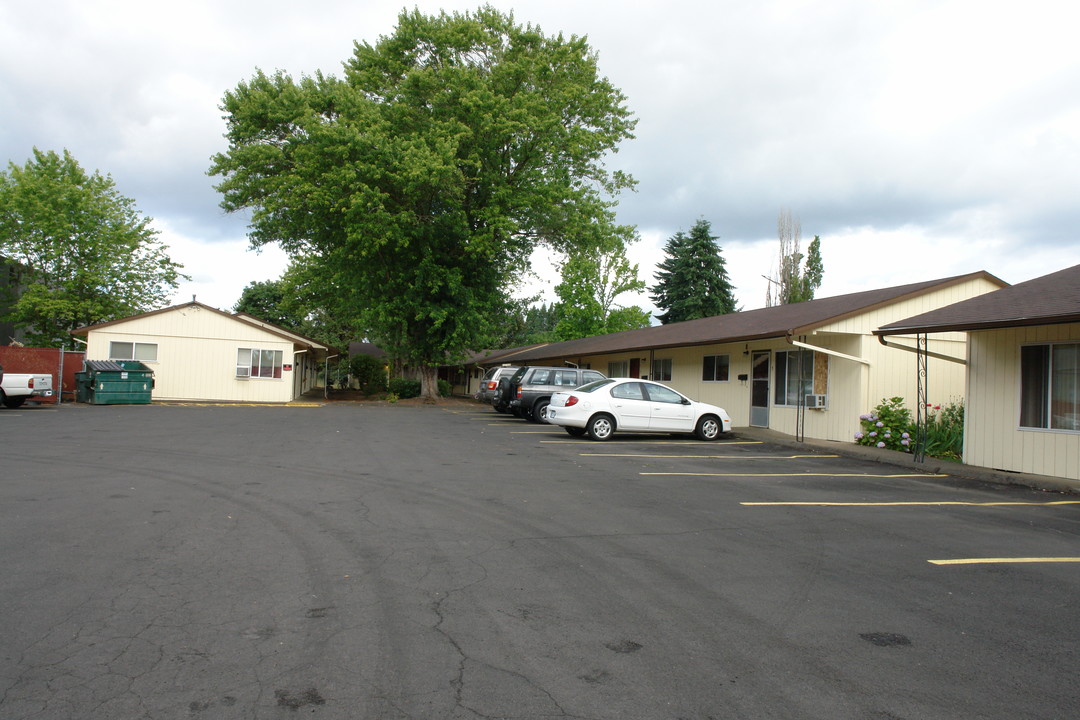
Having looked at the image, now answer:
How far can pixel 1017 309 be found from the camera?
36.0 ft

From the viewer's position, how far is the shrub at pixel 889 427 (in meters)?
14.7

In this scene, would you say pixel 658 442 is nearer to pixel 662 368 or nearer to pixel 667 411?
pixel 667 411

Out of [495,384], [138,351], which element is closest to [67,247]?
[138,351]

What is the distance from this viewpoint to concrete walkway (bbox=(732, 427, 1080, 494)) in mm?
10672

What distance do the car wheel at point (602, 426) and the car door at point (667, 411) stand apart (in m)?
1.00

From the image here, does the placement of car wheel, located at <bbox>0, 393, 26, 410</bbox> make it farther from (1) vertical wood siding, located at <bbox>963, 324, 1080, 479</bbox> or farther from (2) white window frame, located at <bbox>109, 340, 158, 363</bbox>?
(1) vertical wood siding, located at <bbox>963, 324, 1080, 479</bbox>

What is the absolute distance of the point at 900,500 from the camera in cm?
916

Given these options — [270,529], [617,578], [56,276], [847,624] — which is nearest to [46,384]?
[56,276]

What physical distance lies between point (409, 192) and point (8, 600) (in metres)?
26.1

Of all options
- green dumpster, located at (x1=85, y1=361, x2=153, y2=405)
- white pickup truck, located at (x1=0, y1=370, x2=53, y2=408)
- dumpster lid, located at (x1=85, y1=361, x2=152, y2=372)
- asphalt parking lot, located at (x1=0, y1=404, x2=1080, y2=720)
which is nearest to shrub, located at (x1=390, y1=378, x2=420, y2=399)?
green dumpster, located at (x1=85, y1=361, x2=153, y2=405)

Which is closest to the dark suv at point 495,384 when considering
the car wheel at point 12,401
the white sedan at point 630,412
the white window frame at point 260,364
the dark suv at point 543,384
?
the dark suv at point 543,384

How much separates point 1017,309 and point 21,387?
1042 inches

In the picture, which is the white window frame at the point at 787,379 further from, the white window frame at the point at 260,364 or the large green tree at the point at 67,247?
the large green tree at the point at 67,247

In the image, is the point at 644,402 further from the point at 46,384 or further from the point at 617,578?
the point at 46,384
